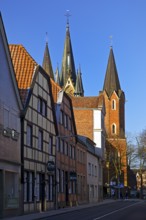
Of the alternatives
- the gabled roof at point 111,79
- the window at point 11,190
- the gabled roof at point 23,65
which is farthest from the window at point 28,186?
the gabled roof at point 111,79

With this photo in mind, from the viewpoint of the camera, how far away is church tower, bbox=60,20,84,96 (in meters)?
144

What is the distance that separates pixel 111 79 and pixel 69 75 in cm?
1459

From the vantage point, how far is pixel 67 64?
146m

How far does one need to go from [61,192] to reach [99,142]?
33.2 metres

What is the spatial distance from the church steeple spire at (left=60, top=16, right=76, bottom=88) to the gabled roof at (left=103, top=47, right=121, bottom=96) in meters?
13.3

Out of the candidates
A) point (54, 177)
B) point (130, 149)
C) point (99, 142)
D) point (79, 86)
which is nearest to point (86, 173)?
point (99, 142)

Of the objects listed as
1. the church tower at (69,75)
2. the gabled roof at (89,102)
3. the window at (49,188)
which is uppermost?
the church tower at (69,75)

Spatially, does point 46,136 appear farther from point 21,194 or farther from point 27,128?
point 21,194

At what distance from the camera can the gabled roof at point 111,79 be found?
438ft

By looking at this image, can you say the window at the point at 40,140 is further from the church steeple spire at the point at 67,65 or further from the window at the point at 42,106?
the church steeple spire at the point at 67,65

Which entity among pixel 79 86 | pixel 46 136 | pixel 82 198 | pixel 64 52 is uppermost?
pixel 64 52

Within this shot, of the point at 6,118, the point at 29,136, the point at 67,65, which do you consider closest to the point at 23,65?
the point at 29,136

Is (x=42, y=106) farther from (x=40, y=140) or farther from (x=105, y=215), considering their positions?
(x=105, y=215)

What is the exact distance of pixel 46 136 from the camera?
4494 centimetres
